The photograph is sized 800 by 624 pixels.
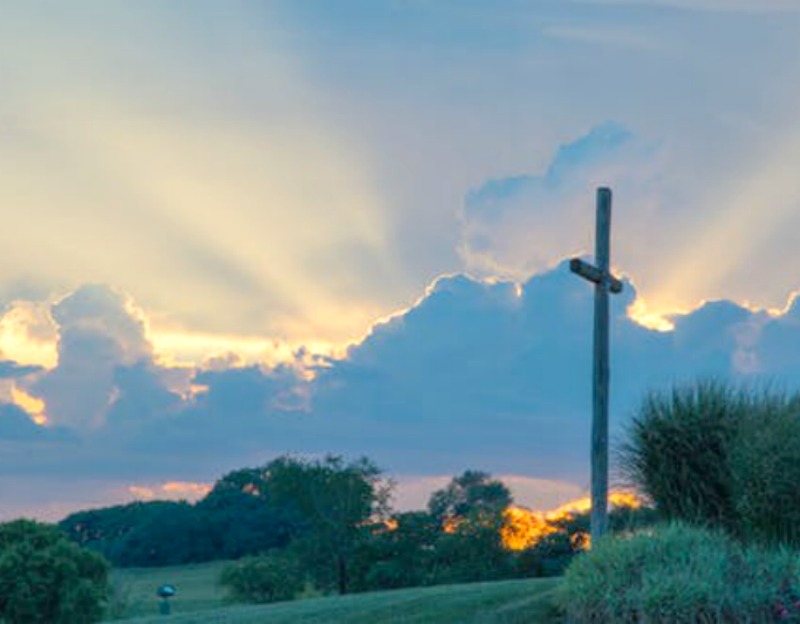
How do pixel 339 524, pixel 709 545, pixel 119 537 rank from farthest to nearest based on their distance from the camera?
pixel 119 537, pixel 339 524, pixel 709 545

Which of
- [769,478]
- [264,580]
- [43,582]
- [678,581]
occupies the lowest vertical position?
[678,581]

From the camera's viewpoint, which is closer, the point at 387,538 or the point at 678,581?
the point at 678,581

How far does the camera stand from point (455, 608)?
2098 cm

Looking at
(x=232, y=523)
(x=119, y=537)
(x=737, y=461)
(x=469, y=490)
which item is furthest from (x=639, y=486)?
(x=119, y=537)

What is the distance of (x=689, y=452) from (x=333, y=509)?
77.0ft

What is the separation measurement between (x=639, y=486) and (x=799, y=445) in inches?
140

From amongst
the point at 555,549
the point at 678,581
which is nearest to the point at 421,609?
the point at 678,581

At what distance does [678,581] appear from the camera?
17.7m

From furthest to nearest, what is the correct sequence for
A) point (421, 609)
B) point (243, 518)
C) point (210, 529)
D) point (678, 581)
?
point (210, 529) → point (243, 518) → point (421, 609) → point (678, 581)

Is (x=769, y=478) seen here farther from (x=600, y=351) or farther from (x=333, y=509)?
(x=333, y=509)

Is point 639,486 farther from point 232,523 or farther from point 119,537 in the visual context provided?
point 119,537

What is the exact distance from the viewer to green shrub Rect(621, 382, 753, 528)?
22.3 metres

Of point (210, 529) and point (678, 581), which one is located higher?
point (210, 529)

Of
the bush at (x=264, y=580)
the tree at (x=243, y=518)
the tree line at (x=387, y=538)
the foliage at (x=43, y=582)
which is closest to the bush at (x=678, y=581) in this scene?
the tree line at (x=387, y=538)
